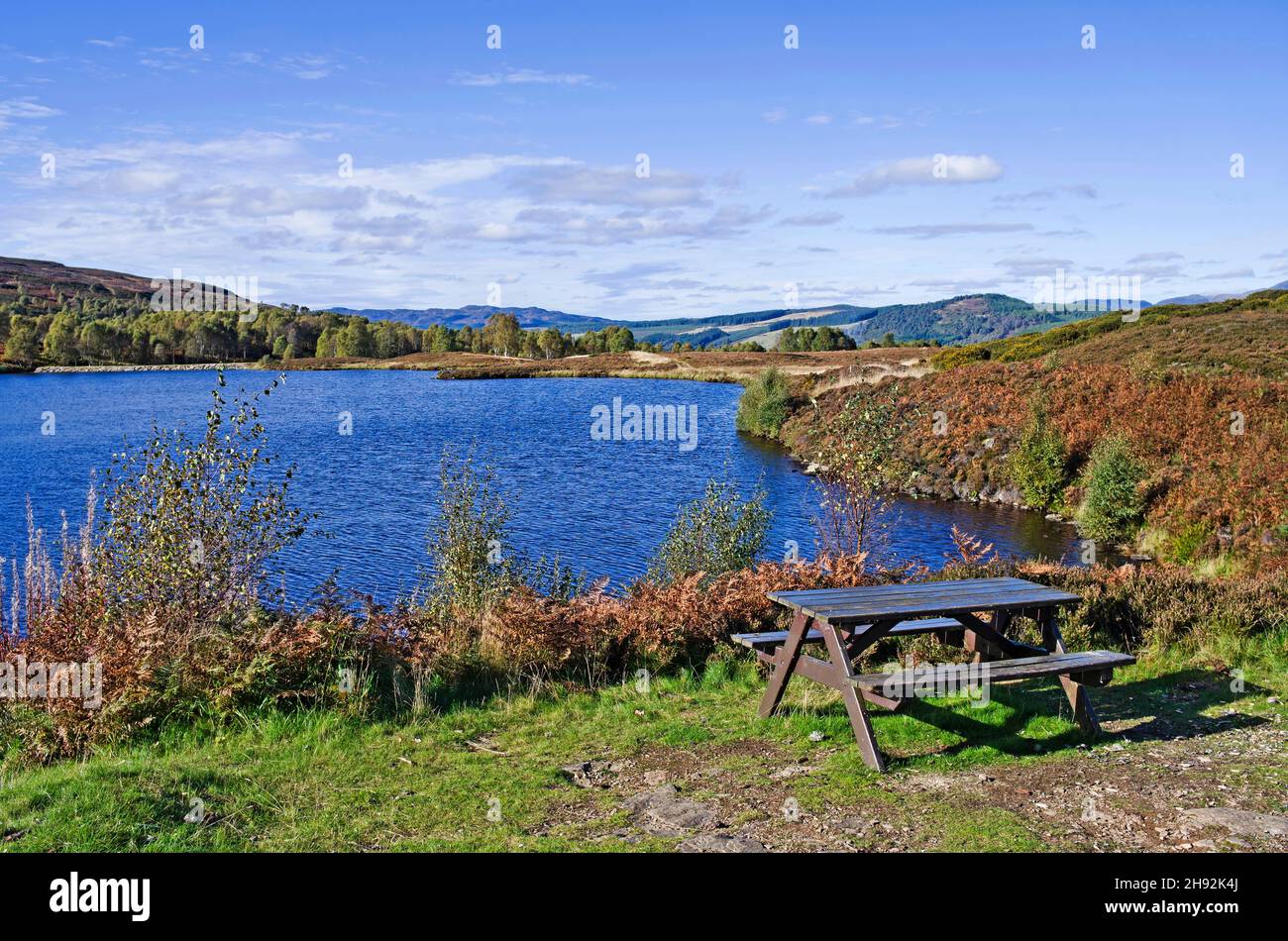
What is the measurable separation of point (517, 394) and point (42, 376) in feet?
179

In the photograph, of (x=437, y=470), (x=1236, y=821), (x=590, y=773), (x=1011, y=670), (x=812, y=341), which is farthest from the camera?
(x=812, y=341)

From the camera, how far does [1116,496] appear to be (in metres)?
25.8

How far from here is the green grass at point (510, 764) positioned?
5.28m

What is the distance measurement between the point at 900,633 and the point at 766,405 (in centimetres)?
4220

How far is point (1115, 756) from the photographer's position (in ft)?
22.1

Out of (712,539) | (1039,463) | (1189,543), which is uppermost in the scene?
(1039,463)

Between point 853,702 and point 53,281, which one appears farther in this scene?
point 53,281

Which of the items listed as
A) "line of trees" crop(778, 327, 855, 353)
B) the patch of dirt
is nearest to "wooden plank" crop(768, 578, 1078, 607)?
the patch of dirt

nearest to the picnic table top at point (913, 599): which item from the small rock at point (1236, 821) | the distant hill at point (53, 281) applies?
the small rock at point (1236, 821)

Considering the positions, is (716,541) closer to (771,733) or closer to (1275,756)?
(771,733)

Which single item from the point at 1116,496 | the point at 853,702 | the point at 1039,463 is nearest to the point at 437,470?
the point at 1039,463

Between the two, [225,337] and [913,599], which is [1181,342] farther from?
[225,337]

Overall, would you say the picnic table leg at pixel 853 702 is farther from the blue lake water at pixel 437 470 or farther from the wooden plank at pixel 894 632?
the blue lake water at pixel 437 470

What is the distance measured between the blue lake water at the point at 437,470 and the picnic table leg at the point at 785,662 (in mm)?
8087
